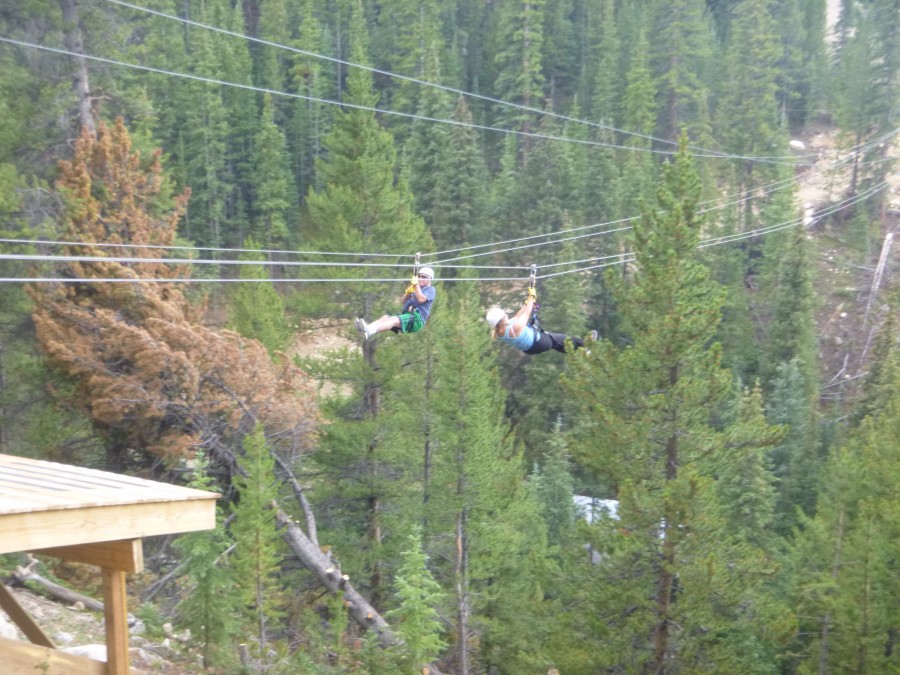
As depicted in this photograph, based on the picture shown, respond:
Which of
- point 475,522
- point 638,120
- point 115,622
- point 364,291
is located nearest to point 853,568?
point 475,522

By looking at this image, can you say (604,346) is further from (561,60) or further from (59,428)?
(561,60)

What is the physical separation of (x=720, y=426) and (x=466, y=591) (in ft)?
62.6

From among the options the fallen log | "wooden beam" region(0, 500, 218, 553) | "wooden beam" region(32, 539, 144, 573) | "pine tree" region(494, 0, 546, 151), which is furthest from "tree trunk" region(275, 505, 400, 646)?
"pine tree" region(494, 0, 546, 151)

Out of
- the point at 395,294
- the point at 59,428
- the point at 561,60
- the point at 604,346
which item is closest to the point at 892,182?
the point at 561,60

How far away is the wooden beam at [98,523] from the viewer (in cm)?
563

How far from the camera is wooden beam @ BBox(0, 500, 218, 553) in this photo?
222 inches

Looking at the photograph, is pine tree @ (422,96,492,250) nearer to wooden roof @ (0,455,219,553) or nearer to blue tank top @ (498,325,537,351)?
blue tank top @ (498,325,537,351)

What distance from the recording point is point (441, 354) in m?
23.5

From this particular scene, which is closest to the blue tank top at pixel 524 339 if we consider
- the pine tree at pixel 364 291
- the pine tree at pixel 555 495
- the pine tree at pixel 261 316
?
the pine tree at pixel 364 291

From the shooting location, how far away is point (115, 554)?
6.39 metres

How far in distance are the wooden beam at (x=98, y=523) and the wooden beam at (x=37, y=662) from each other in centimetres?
122

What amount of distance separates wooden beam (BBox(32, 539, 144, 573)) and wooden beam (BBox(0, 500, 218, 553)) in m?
0.16

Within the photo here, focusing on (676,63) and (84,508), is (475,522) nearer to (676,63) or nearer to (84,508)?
(84,508)

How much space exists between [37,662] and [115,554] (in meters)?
1.08
